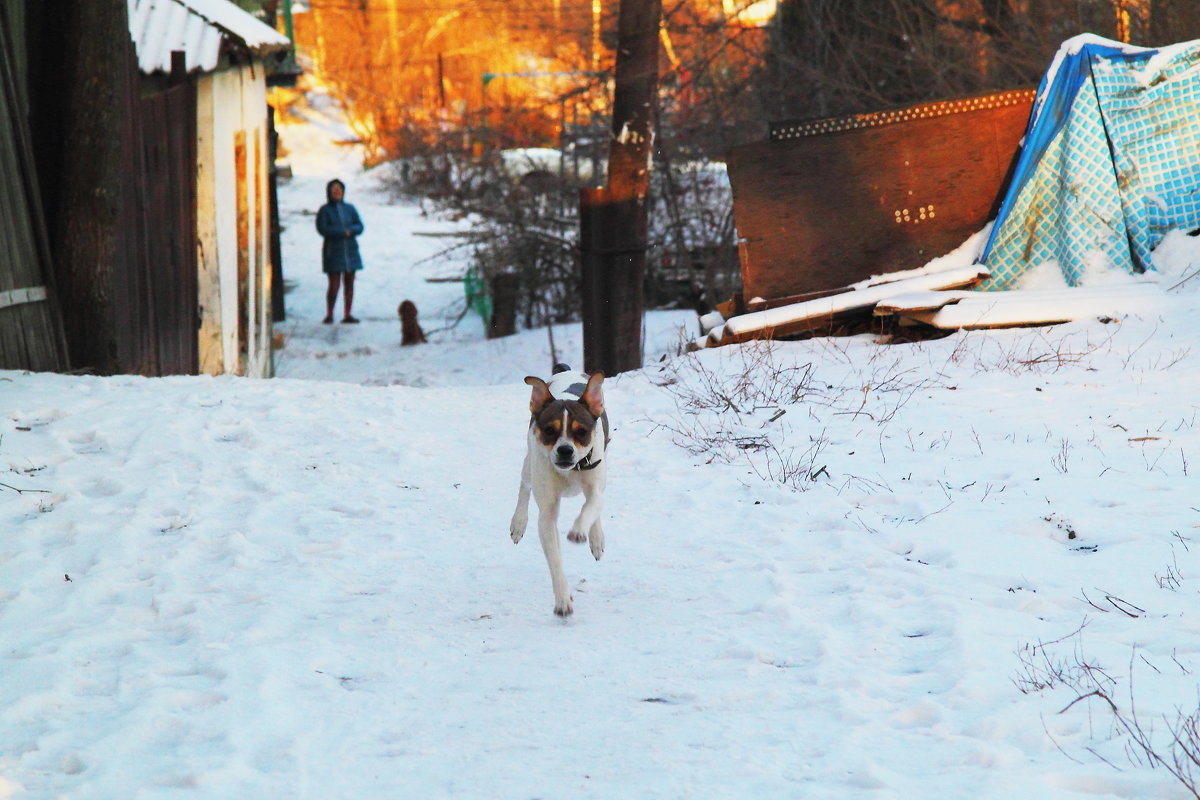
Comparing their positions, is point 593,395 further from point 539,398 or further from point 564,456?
point 564,456

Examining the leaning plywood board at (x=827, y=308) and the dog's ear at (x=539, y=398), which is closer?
the dog's ear at (x=539, y=398)

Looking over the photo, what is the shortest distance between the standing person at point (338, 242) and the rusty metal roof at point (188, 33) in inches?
258

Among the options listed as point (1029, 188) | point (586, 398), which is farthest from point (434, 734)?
point (1029, 188)

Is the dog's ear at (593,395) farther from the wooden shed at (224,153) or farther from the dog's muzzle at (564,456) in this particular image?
the wooden shed at (224,153)

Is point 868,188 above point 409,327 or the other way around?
above

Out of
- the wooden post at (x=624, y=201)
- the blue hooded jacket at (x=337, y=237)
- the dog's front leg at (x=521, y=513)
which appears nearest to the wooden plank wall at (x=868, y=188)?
the wooden post at (x=624, y=201)

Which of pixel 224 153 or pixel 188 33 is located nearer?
pixel 188 33

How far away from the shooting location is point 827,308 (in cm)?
1062

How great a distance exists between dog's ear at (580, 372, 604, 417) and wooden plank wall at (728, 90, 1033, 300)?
241 inches

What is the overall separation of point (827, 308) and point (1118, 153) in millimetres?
2977

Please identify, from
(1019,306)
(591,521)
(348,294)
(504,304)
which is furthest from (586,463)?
(348,294)

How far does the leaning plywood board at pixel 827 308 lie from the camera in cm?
1051

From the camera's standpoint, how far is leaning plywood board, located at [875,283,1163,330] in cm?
1005

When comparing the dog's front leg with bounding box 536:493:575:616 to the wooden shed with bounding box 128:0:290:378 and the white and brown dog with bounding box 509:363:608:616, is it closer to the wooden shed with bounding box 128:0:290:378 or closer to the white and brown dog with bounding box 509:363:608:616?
the white and brown dog with bounding box 509:363:608:616
